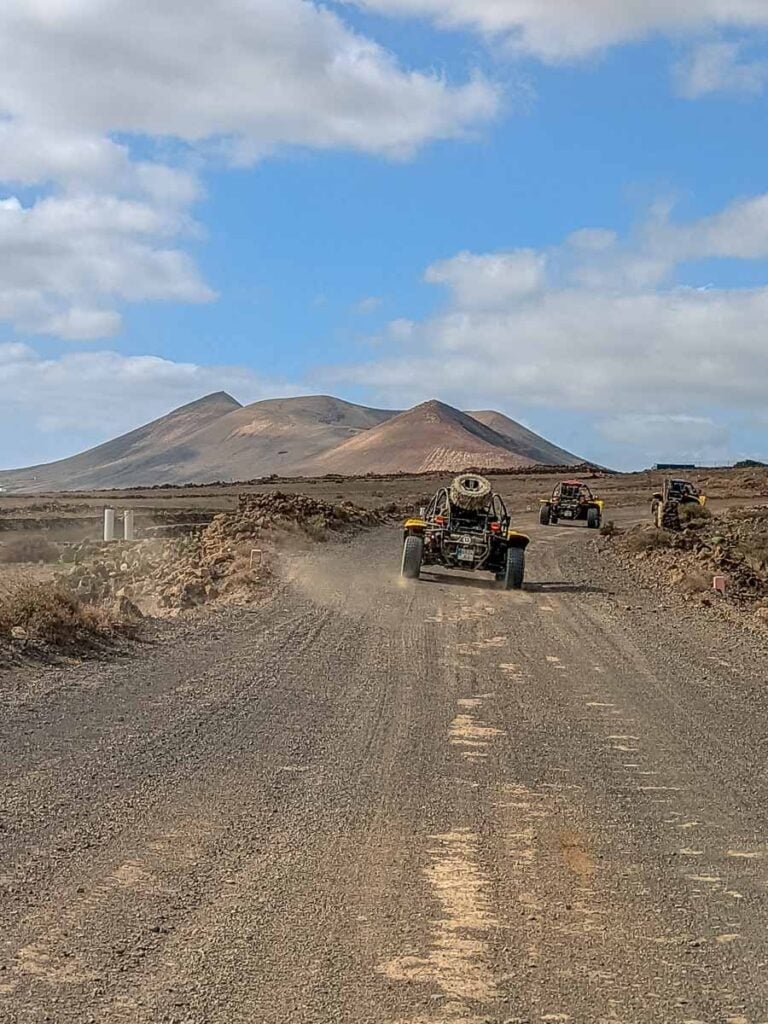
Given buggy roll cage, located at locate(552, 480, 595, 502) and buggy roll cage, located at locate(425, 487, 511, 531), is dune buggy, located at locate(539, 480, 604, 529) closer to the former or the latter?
buggy roll cage, located at locate(552, 480, 595, 502)

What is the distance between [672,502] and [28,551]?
2429 centimetres

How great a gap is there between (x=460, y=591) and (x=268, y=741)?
41.4 ft

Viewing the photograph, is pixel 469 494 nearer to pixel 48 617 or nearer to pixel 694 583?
pixel 694 583

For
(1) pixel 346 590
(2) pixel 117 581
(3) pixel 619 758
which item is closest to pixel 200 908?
(3) pixel 619 758

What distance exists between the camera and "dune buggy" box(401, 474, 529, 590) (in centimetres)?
2311

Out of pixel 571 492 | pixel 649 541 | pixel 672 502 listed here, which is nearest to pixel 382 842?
pixel 649 541

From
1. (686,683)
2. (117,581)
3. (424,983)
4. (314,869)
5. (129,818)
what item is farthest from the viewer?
(117,581)

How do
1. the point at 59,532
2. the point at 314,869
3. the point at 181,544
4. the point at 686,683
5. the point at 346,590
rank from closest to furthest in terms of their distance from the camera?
1. the point at 314,869
2. the point at 686,683
3. the point at 346,590
4. the point at 181,544
5. the point at 59,532

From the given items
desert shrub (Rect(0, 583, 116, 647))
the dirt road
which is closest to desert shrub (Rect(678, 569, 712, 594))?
the dirt road

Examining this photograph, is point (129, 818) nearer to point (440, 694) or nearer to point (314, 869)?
point (314, 869)

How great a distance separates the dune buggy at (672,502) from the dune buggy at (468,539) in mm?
19182

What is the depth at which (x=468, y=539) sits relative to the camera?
23.4 metres

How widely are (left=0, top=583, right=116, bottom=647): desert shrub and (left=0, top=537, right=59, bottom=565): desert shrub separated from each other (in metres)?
24.5

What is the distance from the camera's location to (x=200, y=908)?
5773 millimetres
